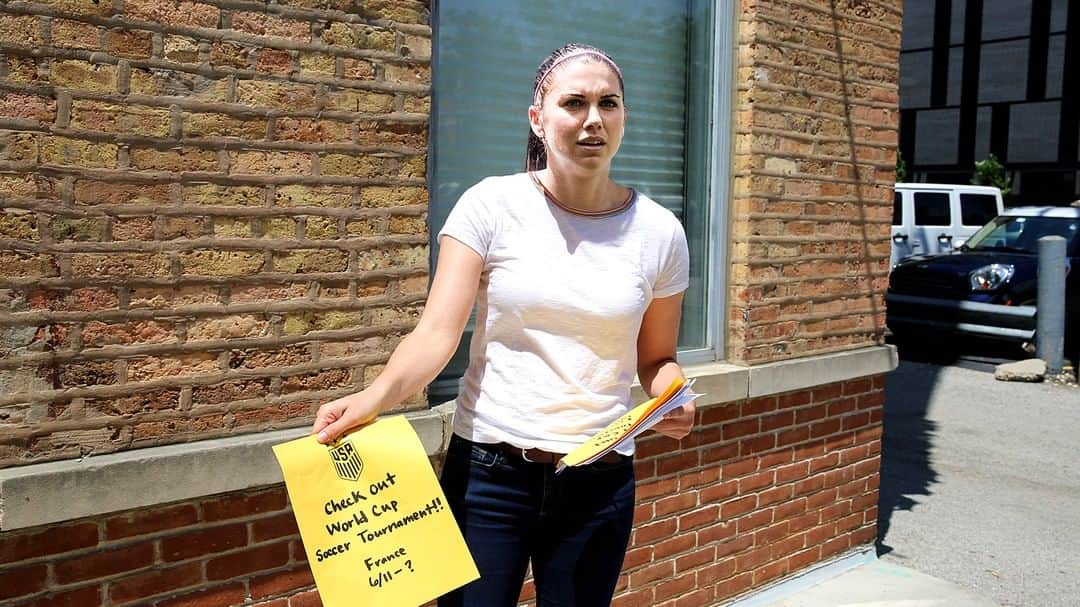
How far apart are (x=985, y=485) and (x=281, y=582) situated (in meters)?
5.60

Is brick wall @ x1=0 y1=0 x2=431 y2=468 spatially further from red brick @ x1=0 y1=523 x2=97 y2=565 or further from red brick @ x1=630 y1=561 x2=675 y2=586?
red brick @ x1=630 y1=561 x2=675 y2=586

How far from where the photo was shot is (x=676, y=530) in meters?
4.30

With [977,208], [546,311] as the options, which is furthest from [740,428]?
[977,208]

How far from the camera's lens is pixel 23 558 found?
255 centimetres

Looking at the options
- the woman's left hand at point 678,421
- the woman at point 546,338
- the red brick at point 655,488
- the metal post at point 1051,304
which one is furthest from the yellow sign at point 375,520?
the metal post at point 1051,304

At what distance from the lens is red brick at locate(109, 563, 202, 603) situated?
2.72m

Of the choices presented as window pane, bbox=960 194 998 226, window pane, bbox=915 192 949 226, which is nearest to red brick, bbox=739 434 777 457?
window pane, bbox=915 192 949 226

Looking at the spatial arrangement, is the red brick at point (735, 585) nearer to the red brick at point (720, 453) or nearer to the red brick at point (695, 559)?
the red brick at point (695, 559)

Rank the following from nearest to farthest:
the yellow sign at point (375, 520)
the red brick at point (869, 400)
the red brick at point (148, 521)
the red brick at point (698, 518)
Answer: the yellow sign at point (375, 520) < the red brick at point (148, 521) < the red brick at point (698, 518) < the red brick at point (869, 400)

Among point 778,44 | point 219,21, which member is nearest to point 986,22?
point 778,44

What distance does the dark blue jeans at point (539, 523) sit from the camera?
2180 mm

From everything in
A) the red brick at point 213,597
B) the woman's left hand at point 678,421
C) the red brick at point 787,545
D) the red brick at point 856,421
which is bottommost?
the red brick at point 787,545

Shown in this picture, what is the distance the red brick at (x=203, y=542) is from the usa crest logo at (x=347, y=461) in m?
1.04

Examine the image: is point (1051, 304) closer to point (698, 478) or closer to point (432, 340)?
point (698, 478)
